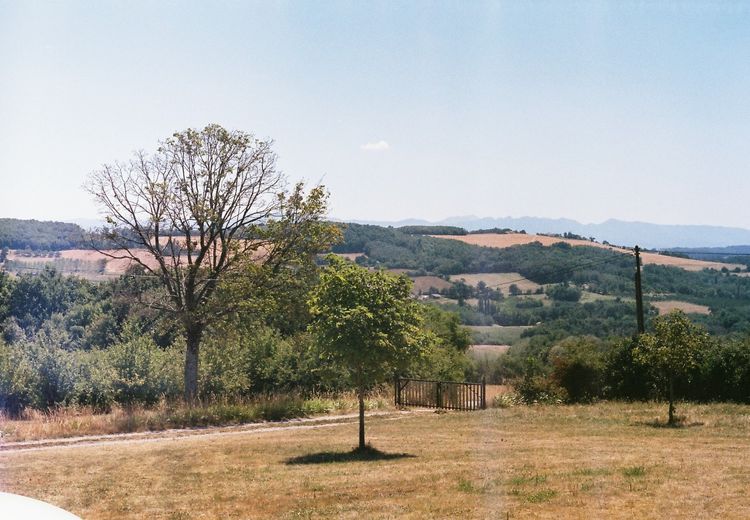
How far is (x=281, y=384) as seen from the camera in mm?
31594

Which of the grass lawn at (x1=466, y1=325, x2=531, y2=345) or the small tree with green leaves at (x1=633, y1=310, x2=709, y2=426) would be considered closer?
the small tree with green leaves at (x1=633, y1=310, x2=709, y2=426)

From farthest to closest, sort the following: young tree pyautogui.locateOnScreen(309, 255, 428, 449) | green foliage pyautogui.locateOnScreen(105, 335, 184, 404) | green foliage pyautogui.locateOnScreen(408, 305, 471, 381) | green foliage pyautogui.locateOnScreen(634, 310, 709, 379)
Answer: green foliage pyautogui.locateOnScreen(408, 305, 471, 381), green foliage pyautogui.locateOnScreen(105, 335, 184, 404), green foliage pyautogui.locateOnScreen(634, 310, 709, 379), young tree pyautogui.locateOnScreen(309, 255, 428, 449)

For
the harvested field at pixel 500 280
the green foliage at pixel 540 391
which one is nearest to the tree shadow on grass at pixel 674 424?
the green foliage at pixel 540 391

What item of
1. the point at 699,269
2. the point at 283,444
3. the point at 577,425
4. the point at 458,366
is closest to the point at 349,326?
the point at 283,444

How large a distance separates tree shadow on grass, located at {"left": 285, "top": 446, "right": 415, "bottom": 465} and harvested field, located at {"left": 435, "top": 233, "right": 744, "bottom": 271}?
59993 millimetres

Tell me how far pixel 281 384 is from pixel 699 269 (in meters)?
62.4

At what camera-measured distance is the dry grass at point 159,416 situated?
21734 mm

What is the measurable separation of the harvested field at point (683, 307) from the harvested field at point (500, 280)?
13.9m

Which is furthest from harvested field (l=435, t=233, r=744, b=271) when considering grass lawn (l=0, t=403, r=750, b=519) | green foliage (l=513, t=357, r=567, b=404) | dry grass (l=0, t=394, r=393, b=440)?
grass lawn (l=0, t=403, r=750, b=519)

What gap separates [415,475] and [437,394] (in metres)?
17.2

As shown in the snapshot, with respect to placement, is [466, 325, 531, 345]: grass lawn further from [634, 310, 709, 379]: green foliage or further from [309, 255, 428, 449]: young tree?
[309, 255, 428, 449]: young tree

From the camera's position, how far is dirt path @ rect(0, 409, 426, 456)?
65.5 feet

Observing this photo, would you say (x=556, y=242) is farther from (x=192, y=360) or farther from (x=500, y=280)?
(x=192, y=360)

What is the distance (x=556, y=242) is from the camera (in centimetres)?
8694
